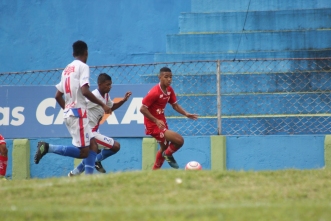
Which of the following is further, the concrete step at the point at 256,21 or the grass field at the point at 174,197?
the concrete step at the point at 256,21

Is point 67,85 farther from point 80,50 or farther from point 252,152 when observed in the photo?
point 252,152

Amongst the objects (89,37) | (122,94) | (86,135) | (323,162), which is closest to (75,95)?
(86,135)

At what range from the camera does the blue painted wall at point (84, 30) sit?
48.4ft

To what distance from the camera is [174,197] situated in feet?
21.3

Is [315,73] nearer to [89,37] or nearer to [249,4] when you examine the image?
[249,4]

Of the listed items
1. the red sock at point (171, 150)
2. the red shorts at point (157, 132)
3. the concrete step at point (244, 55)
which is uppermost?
the concrete step at point (244, 55)

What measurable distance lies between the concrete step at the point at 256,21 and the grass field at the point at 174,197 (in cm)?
617

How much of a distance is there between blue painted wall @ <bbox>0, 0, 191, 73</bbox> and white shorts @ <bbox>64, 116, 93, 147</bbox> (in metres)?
5.84

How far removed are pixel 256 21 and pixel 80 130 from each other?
6.47m

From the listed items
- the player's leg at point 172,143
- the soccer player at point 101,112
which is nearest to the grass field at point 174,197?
the player's leg at point 172,143

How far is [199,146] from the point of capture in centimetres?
1144

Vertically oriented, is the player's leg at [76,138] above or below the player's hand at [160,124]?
below

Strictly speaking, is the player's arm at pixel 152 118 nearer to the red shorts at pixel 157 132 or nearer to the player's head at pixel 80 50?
the red shorts at pixel 157 132

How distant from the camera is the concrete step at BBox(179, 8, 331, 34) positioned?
45.4 feet
